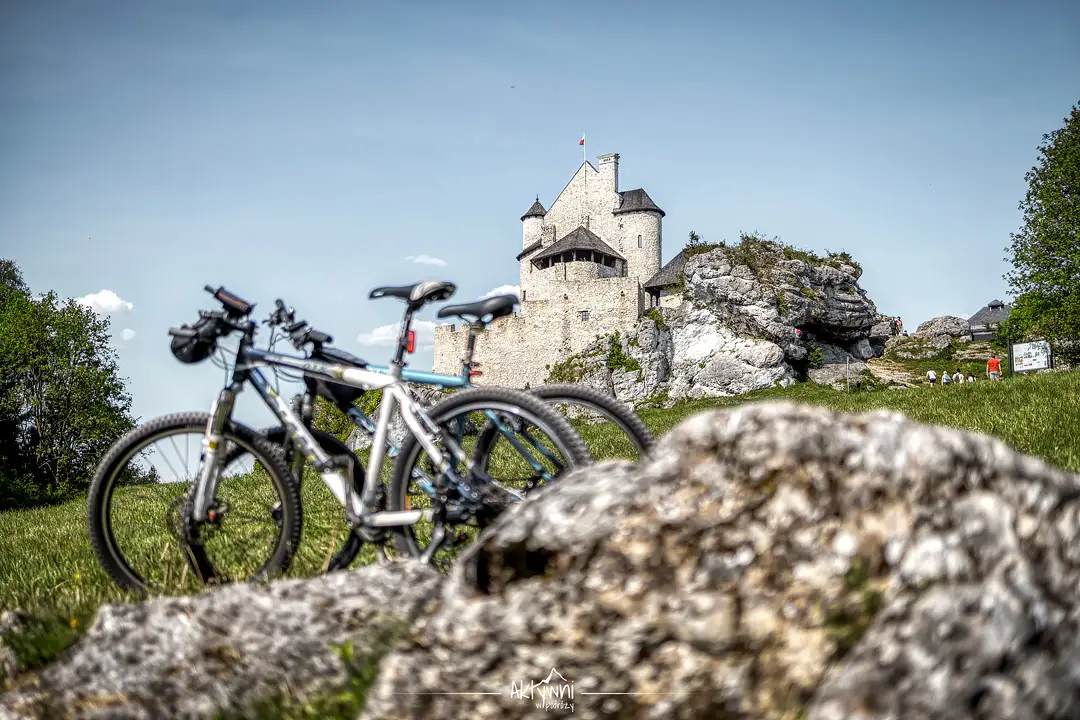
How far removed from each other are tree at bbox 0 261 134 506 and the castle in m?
18.7

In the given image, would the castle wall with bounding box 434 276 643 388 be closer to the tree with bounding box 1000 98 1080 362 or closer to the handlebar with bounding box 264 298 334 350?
the tree with bounding box 1000 98 1080 362

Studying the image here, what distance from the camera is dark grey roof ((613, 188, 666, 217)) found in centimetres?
5866

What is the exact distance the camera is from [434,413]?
3771mm

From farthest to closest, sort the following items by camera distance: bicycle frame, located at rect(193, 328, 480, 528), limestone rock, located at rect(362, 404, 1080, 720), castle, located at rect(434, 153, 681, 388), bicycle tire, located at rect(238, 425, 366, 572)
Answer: castle, located at rect(434, 153, 681, 388) → bicycle tire, located at rect(238, 425, 366, 572) → bicycle frame, located at rect(193, 328, 480, 528) → limestone rock, located at rect(362, 404, 1080, 720)

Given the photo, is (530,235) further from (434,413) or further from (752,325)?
(434,413)

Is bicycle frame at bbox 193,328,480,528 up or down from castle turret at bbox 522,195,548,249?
down

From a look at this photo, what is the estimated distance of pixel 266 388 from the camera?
171 inches

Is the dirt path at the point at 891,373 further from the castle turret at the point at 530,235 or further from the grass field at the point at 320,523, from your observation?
the castle turret at the point at 530,235

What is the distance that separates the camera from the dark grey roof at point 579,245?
55938mm

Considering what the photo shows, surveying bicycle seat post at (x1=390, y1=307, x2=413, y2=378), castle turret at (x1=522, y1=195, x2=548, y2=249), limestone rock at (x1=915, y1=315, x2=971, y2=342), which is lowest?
bicycle seat post at (x1=390, y1=307, x2=413, y2=378)

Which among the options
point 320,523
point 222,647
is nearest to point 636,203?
point 320,523

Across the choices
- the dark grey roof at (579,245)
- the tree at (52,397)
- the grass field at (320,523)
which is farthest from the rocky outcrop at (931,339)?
the tree at (52,397)

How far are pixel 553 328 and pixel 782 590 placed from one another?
153 feet

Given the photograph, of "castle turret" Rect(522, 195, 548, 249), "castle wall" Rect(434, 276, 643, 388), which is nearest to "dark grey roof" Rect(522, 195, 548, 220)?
"castle turret" Rect(522, 195, 548, 249)
